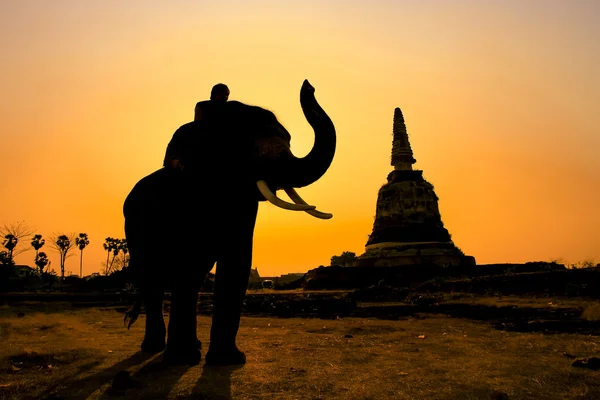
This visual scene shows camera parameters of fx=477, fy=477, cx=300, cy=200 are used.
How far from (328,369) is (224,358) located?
46.2 inches

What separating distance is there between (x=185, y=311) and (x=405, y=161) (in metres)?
38.0

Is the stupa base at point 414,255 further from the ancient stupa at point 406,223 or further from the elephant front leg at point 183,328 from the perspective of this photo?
the elephant front leg at point 183,328

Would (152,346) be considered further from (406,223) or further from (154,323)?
(406,223)

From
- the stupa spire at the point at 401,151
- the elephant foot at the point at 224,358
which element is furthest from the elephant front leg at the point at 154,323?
the stupa spire at the point at 401,151

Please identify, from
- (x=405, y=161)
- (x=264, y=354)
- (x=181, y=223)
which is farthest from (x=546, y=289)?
(x=405, y=161)

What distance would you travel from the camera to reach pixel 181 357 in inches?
204

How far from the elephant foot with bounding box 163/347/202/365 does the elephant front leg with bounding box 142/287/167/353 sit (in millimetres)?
1316

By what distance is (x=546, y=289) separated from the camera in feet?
60.2

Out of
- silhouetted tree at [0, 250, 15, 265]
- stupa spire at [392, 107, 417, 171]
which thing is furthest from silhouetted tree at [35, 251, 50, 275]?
stupa spire at [392, 107, 417, 171]

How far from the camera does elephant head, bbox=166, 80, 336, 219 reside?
5.25 meters

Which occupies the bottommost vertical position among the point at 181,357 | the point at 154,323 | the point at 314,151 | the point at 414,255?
the point at 181,357

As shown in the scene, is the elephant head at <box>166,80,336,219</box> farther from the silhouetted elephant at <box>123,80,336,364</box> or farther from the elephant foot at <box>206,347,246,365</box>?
the elephant foot at <box>206,347,246,365</box>

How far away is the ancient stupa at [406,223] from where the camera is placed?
36.2 meters

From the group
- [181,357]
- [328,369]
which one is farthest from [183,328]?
[328,369]
